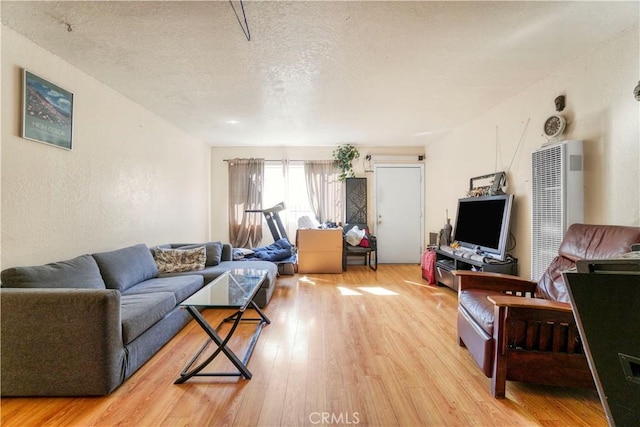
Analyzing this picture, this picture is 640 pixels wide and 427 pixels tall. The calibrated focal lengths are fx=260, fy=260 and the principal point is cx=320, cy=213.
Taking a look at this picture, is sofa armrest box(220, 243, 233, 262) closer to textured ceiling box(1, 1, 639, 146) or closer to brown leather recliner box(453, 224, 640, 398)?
textured ceiling box(1, 1, 639, 146)

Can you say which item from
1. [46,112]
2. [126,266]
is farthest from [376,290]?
[46,112]

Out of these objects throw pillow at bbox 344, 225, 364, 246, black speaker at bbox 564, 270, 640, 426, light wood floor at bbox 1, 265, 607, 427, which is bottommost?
light wood floor at bbox 1, 265, 607, 427

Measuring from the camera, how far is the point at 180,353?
6.82 feet

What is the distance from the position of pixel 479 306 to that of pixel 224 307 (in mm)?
1760

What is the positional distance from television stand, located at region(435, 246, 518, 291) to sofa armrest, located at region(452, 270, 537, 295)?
0.80 metres

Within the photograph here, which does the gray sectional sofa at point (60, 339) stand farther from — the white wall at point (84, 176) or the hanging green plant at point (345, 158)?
the hanging green plant at point (345, 158)

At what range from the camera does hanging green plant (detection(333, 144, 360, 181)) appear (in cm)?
514

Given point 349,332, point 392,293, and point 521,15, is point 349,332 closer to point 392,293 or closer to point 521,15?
point 392,293

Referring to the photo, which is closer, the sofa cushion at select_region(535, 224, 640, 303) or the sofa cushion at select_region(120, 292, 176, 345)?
the sofa cushion at select_region(535, 224, 640, 303)

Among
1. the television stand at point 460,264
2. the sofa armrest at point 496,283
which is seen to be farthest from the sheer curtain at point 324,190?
the sofa armrest at point 496,283

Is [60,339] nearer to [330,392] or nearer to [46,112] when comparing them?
[330,392]

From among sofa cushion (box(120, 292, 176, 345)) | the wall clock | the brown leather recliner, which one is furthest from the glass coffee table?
the wall clock

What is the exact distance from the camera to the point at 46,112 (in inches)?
81.6

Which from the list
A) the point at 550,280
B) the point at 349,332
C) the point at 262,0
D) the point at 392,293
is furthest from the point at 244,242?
the point at 550,280
